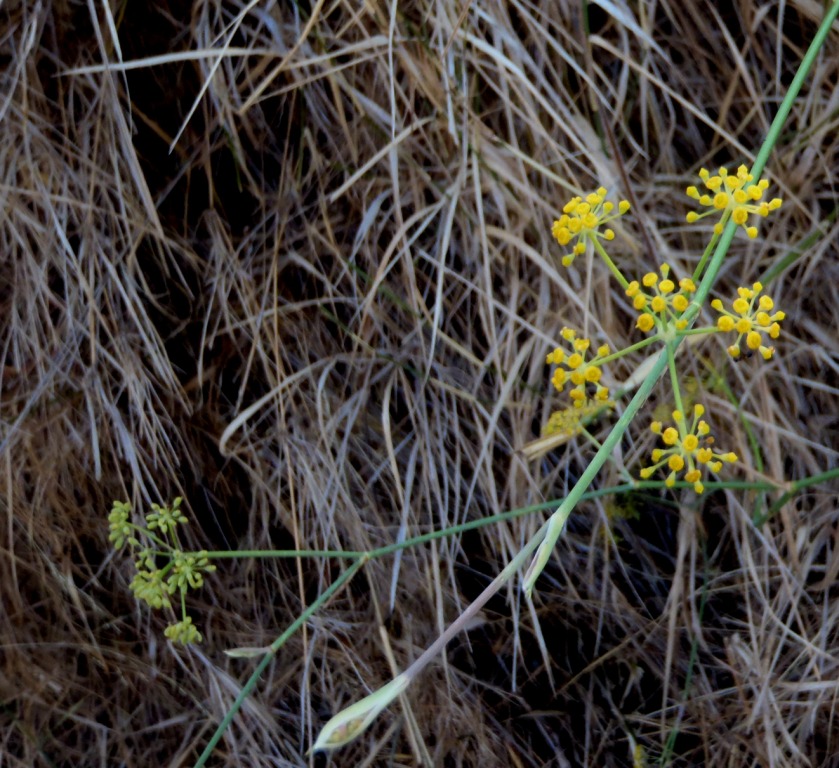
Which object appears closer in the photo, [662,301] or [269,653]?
[662,301]

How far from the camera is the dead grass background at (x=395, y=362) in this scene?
1.11 m

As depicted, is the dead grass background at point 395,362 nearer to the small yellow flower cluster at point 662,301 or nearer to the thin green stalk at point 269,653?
the thin green stalk at point 269,653

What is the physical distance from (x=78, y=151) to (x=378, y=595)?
71 centimetres

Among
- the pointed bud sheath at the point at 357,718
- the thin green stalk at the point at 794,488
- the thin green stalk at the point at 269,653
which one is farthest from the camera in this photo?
the thin green stalk at the point at 794,488

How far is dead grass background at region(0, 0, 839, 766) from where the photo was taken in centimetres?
111

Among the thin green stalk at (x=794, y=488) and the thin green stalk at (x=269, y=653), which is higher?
the thin green stalk at (x=269, y=653)

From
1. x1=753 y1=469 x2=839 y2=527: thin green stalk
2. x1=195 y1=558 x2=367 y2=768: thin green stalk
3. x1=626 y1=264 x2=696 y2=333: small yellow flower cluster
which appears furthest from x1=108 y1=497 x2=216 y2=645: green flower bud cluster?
x1=753 y1=469 x2=839 y2=527: thin green stalk

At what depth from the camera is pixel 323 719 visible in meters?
1.25

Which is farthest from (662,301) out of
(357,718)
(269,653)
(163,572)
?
(163,572)

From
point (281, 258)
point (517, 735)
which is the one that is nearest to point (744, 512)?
point (517, 735)

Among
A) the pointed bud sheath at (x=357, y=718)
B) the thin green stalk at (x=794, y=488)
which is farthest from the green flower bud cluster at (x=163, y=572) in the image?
the thin green stalk at (x=794, y=488)

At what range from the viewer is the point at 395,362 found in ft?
3.87

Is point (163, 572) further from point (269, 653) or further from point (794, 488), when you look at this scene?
point (794, 488)

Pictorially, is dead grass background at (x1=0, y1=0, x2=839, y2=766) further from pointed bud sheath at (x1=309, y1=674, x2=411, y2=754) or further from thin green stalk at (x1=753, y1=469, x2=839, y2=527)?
pointed bud sheath at (x1=309, y1=674, x2=411, y2=754)
